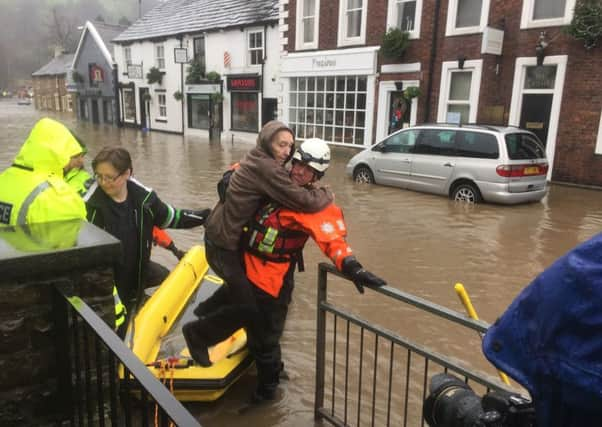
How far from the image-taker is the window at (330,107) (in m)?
18.2

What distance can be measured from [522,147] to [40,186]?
9497 millimetres

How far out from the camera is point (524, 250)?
7523 millimetres

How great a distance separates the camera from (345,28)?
59.4 ft

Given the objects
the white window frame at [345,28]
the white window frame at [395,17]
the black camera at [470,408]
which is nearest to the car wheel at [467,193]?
the white window frame at [395,17]

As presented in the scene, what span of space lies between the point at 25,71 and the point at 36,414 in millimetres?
107852

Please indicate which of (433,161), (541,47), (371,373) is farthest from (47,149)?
(541,47)

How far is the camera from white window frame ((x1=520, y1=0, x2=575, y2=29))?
40.9 feet

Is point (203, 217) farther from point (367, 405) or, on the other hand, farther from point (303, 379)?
point (367, 405)

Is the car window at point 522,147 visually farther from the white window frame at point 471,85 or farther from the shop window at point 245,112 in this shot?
the shop window at point 245,112

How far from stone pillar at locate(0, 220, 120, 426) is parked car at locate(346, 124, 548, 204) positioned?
29.5 feet

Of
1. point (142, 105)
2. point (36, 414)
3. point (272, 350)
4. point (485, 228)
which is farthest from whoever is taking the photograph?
point (142, 105)

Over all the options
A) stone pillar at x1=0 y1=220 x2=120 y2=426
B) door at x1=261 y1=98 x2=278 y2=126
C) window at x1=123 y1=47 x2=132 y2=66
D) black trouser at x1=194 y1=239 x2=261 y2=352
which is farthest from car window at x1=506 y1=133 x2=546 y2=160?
window at x1=123 y1=47 x2=132 y2=66

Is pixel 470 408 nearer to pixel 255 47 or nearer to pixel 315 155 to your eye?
pixel 315 155

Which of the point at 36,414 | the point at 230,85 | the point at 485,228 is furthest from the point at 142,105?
the point at 36,414
